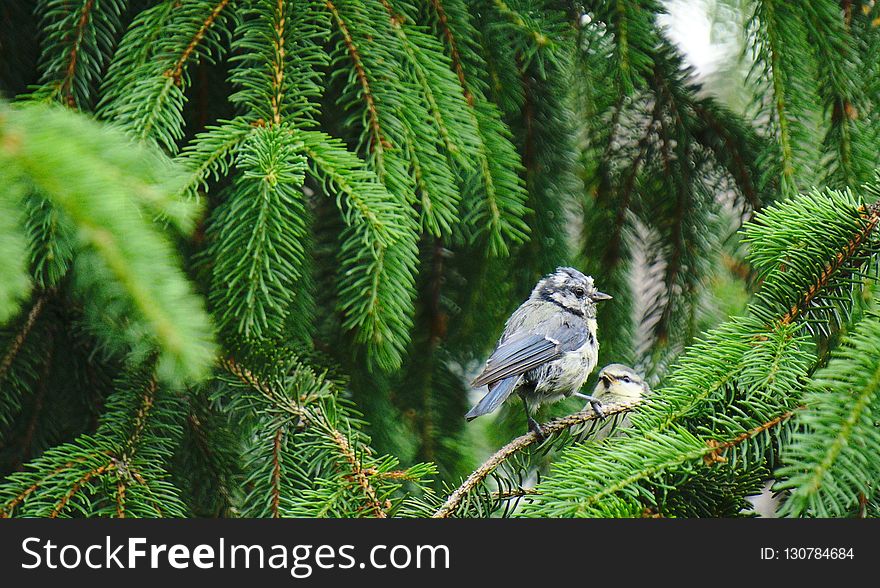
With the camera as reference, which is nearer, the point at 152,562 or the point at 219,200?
the point at 152,562

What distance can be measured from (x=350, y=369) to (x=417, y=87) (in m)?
0.76

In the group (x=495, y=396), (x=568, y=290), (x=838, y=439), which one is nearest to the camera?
(x=838, y=439)

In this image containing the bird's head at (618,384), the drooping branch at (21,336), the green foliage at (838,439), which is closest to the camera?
the green foliage at (838,439)

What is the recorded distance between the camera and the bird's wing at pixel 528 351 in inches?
76.8

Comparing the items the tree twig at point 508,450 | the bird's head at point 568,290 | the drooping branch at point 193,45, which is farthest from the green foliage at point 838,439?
the drooping branch at point 193,45

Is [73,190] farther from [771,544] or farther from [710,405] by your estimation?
[771,544]

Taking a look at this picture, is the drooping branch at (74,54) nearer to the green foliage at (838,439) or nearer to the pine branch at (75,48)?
the pine branch at (75,48)

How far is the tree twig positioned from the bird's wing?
18 centimetres

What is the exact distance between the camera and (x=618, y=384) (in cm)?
211

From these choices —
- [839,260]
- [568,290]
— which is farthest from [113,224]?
[568,290]

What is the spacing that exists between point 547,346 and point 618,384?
9.0 inches

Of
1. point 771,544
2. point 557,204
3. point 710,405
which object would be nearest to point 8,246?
point 710,405

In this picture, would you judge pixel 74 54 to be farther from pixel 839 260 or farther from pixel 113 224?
pixel 839 260

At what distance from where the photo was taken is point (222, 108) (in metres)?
1.85
